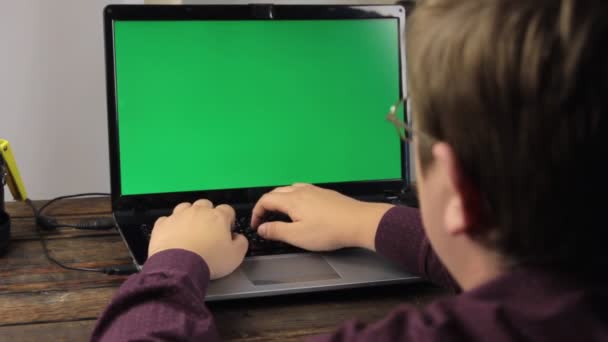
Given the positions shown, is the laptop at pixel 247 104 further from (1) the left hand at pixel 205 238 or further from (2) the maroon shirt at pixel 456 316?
(2) the maroon shirt at pixel 456 316

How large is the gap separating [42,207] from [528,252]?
0.87 m

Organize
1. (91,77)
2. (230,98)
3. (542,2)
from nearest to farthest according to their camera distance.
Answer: (542,2), (230,98), (91,77)

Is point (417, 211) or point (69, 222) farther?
point (69, 222)

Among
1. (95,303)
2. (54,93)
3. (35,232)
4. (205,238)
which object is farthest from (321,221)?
(54,93)

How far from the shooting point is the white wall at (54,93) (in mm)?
1386

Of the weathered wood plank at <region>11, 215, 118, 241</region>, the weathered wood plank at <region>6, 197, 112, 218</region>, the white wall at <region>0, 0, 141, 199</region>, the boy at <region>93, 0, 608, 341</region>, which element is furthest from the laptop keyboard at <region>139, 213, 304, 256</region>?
the white wall at <region>0, 0, 141, 199</region>

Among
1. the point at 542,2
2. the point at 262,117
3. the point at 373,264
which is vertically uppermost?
the point at 542,2

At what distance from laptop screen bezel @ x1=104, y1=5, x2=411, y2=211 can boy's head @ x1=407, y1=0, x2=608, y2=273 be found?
1.91 ft

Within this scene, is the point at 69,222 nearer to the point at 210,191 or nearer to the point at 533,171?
the point at 210,191

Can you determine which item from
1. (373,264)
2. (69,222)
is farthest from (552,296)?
(69,222)

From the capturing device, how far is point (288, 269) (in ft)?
2.93

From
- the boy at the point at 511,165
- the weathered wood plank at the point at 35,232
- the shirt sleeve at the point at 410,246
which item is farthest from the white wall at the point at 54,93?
the boy at the point at 511,165

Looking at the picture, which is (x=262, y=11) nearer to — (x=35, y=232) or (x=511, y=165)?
(x=35, y=232)

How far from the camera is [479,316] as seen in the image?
0.46 metres
